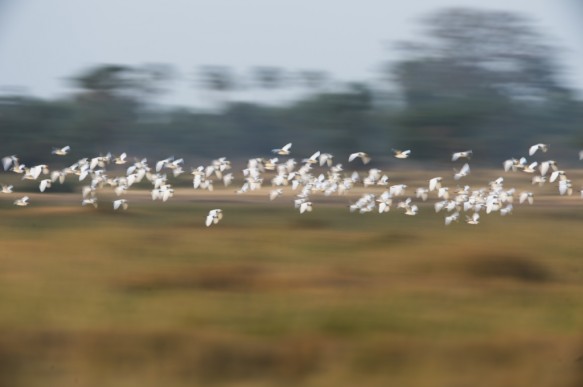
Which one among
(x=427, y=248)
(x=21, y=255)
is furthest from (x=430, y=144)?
(x=21, y=255)

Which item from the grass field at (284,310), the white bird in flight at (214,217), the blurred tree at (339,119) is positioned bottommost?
the grass field at (284,310)

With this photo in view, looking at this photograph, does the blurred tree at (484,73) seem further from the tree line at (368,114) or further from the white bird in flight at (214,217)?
the white bird in flight at (214,217)

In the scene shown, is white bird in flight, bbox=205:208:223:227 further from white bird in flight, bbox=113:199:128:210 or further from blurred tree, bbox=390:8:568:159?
blurred tree, bbox=390:8:568:159

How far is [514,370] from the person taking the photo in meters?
15.6

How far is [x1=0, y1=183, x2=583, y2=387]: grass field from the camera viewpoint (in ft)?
50.7

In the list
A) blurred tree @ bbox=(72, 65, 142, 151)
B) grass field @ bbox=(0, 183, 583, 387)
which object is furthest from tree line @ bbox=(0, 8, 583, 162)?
grass field @ bbox=(0, 183, 583, 387)

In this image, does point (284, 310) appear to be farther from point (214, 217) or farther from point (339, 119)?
point (339, 119)

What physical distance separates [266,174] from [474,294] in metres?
27.5

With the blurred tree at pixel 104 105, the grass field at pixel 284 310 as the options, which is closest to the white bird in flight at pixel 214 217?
the grass field at pixel 284 310

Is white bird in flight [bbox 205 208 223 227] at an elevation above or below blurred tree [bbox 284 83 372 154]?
below

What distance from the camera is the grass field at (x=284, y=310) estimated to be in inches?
608

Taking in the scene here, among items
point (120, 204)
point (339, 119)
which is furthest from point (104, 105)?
point (120, 204)

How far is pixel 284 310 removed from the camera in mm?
17422

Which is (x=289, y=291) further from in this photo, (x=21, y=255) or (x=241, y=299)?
(x=21, y=255)
